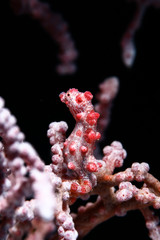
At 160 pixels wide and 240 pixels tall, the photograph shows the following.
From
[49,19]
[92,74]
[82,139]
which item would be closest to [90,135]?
A: [82,139]

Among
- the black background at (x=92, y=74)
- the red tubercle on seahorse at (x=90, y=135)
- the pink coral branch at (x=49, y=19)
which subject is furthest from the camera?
the black background at (x=92, y=74)

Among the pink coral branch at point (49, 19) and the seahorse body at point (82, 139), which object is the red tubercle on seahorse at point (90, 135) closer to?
the seahorse body at point (82, 139)

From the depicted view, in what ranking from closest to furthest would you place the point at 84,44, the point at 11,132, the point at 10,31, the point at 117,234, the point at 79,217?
the point at 11,132
the point at 79,217
the point at 10,31
the point at 84,44
the point at 117,234

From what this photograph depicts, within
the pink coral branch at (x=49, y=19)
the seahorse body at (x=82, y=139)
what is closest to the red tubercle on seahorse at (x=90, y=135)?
the seahorse body at (x=82, y=139)

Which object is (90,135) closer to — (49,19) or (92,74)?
(49,19)

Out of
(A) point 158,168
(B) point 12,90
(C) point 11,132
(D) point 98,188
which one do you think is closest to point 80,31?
(B) point 12,90

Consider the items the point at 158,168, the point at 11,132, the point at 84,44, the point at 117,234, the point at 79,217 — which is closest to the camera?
the point at 11,132

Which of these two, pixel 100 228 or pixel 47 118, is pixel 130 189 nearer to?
pixel 47 118

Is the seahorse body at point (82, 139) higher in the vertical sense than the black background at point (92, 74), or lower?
lower
